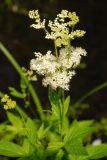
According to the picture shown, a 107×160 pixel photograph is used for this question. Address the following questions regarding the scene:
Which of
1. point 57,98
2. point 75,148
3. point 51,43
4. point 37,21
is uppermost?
point 51,43

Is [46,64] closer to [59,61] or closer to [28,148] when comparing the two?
[59,61]

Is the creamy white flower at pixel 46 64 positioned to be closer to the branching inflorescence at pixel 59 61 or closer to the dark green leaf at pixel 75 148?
the branching inflorescence at pixel 59 61

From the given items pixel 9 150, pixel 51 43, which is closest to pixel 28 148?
pixel 9 150

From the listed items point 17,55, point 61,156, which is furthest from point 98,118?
point 61,156

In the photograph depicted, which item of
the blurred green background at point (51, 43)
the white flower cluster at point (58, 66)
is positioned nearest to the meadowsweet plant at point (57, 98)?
the white flower cluster at point (58, 66)

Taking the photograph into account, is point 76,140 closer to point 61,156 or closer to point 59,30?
point 61,156

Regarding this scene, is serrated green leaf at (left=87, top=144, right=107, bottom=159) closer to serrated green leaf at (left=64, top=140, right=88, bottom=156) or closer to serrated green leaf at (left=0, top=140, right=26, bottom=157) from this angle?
serrated green leaf at (left=64, top=140, right=88, bottom=156)
